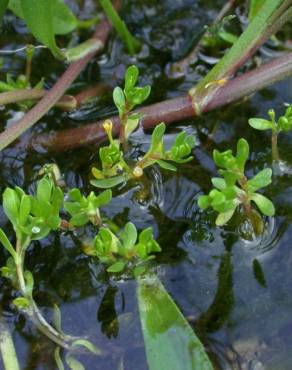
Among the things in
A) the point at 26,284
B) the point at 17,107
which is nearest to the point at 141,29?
the point at 17,107

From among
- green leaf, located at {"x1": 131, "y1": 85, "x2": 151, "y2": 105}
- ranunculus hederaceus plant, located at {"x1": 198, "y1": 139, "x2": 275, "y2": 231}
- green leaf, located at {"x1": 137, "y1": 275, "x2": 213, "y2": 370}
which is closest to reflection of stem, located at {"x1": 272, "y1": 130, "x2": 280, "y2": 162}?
ranunculus hederaceus plant, located at {"x1": 198, "y1": 139, "x2": 275, "y2": 231}

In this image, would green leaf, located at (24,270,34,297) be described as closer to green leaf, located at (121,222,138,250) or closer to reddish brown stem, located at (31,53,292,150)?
green leaf, located at (121,222,138,250)

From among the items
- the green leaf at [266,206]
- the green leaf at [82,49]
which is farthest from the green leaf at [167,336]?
the green leaf at [82,49]

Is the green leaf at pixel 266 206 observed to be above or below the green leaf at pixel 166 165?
below

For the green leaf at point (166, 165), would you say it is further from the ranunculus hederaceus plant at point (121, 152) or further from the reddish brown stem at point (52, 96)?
the reddish brown stem at point (52, 96)

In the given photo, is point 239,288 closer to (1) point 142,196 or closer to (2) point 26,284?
(1) point 142,196

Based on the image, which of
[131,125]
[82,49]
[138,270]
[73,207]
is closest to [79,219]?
[73,207]
